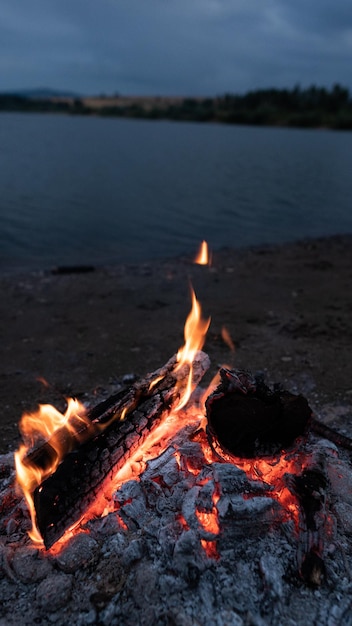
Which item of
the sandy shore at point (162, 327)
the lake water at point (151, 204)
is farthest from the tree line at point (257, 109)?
the sandy shore at point (162, 327)

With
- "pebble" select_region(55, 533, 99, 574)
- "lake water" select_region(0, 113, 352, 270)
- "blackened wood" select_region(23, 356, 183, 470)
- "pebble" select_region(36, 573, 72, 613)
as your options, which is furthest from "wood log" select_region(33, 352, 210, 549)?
"lake water" select_region(0, 113, 352, 270)

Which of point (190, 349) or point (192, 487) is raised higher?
point (190, 349)

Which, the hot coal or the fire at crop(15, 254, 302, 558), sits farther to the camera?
the hot coal

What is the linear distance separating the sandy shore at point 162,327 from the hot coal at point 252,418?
240 centimetres

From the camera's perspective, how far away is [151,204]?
25688 millimetres

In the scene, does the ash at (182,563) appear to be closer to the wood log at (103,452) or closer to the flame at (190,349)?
the wood log at (103,452)

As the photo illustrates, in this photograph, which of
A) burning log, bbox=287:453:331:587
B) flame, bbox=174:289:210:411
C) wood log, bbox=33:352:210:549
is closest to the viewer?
burning log, bbox=287:453:331:587

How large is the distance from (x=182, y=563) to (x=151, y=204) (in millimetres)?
24327

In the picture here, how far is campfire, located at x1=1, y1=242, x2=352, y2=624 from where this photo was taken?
2.94 metres

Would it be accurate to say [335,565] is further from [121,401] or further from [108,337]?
[108,337]

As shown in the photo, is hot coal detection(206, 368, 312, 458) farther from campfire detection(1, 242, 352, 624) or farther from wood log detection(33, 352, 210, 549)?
wood log detection(33, 352, 210, 549)

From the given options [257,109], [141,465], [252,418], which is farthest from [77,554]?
[257,109]

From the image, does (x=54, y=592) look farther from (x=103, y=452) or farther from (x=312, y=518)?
(x=312, y=518)

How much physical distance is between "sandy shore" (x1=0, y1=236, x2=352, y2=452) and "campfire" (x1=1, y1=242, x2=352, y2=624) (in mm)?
2278
